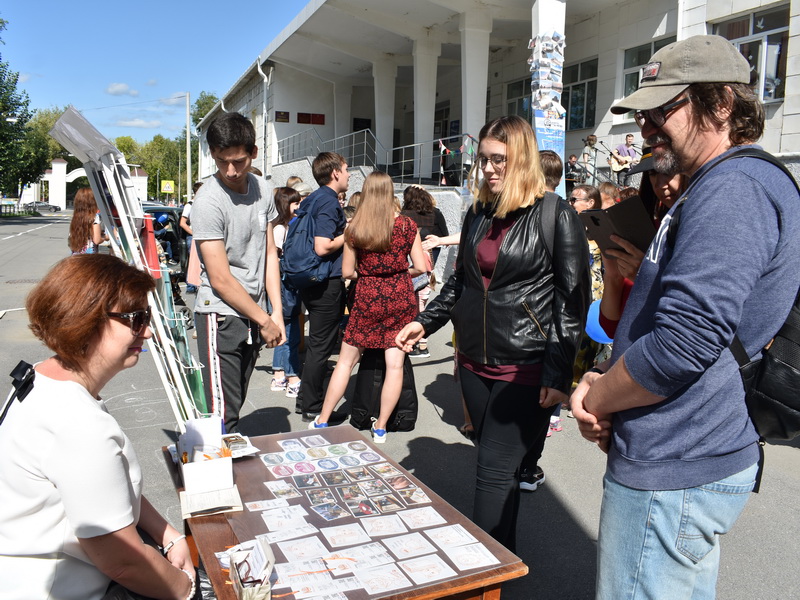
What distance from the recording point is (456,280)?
3230 mm

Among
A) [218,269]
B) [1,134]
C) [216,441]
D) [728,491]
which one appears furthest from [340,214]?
[1,134]

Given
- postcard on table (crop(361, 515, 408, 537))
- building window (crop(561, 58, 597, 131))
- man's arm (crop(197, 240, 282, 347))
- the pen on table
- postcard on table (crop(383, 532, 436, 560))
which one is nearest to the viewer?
postcard on table (crop(383, 532, 436, 560))

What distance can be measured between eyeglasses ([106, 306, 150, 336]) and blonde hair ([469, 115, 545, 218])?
5.01 feet

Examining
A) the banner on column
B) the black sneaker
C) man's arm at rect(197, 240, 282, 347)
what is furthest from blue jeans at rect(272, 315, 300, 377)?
the banner on column

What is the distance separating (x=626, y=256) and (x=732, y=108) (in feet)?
2.02

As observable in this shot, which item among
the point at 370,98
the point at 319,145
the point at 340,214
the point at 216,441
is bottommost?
the point at 216,441

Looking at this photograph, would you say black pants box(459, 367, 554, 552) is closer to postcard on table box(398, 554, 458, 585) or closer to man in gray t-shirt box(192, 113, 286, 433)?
postcard on table box(398, 554, 458, 585)

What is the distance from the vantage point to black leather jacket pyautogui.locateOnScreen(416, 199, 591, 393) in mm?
2748

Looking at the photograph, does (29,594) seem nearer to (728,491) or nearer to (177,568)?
(177,568)

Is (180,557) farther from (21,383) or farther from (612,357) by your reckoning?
(612,357)

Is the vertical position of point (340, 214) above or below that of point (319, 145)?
below

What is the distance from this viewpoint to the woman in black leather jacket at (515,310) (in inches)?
109

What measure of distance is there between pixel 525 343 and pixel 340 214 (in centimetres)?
302

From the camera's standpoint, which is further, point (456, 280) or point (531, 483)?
point (531, 483)
